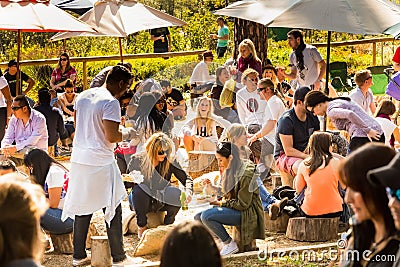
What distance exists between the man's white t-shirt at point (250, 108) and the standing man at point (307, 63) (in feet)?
6.06

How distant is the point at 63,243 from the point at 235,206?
147 centimetres

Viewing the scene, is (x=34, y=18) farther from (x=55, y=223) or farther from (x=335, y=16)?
(x=55, y=223)

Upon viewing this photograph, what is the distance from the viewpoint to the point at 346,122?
7.86 metres

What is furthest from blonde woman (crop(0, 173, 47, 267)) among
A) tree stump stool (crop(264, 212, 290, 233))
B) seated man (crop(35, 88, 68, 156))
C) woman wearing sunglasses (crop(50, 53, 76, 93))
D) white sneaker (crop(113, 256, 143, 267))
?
woman wearing sunglasses (crop(50, 53, 76, 93))

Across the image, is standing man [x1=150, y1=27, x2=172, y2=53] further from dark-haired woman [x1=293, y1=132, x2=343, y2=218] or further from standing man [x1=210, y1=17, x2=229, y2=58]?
dark-haired woman [x1=293, y1=132, x2=343, y2=218]

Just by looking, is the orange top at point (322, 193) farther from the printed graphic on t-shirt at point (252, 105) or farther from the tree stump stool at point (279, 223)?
the printed graphic on t-shirt at point (252, 105)

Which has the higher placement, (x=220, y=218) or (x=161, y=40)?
(x=161, y=40)

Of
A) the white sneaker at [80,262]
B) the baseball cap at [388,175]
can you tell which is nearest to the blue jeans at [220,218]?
the white sneaker at [80,262]

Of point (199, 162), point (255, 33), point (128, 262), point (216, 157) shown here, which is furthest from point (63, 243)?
point (255, 33)

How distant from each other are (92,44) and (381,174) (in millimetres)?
18572

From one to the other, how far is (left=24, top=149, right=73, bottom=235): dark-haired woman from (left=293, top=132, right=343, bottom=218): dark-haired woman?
201cm

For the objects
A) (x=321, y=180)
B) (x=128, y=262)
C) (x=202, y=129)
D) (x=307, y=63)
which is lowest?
(x=128, y=262)

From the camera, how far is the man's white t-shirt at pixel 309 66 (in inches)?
440

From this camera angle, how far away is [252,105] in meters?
9.38
